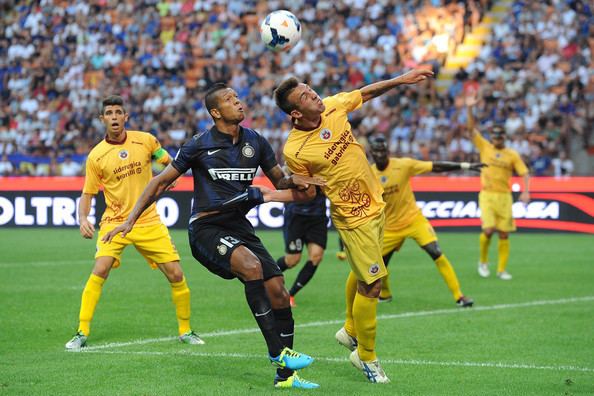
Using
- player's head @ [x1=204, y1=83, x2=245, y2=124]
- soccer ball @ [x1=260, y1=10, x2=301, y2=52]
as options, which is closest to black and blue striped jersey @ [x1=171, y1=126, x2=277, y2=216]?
player's head @ [x1=204, y1=83, x2=245, y2=124]

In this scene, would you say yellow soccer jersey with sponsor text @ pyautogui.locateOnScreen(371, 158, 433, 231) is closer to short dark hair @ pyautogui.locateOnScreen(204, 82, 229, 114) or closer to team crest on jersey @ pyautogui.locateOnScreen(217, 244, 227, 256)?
short dark hair @ pyautogui.locateOnScreen(204, 82, 229, 114)

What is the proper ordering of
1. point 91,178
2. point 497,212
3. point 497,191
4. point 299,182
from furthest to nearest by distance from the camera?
1. point 497,191
2. point 497,212
3. point 91,178
4. point 299,182

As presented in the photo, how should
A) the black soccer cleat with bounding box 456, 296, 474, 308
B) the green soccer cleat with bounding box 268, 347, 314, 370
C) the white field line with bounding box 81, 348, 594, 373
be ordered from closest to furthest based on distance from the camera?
the green soccer cleat with bounding box 268, 347, 314, 370
the white field line with bounding box 81, 348, 594, 373
the black soccer cleat with bounding box 456, 296, 474, 308

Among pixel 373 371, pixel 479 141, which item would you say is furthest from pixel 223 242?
pixel 479 141

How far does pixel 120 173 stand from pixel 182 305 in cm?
147

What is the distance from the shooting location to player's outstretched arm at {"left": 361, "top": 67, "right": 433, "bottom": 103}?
27.4 feet

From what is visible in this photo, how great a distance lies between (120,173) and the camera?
10.4 m

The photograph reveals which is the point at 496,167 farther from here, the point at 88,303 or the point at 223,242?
the point at 223,242

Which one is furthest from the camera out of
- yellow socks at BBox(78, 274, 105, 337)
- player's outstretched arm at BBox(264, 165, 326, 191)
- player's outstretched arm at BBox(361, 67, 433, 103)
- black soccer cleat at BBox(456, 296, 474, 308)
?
black soccer cleat at BBox(456, 296, 474, 308)

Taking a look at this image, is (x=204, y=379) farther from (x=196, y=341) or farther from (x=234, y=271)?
(x=196, y=341)

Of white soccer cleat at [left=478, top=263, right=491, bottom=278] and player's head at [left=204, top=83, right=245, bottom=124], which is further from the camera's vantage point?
white soccer cleat at [left=478, top=263, right=491, bottom=278]

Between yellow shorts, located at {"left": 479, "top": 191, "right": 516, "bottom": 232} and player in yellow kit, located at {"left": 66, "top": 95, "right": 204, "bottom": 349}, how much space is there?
8.00m

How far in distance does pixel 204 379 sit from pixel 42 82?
88.3ft

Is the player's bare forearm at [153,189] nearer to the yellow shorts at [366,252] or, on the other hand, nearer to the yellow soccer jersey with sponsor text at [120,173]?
the yellow shorts at [366,252]
